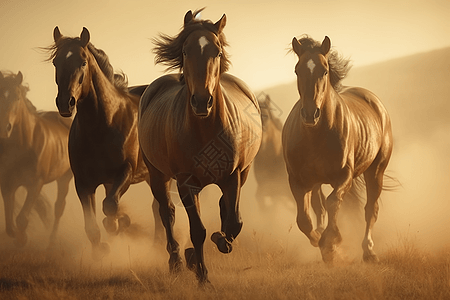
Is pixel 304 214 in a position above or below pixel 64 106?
below

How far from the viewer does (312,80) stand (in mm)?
6539

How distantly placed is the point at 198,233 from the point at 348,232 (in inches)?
132

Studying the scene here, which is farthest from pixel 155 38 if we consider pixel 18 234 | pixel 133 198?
pixel 133 198

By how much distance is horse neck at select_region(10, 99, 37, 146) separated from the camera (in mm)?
10297

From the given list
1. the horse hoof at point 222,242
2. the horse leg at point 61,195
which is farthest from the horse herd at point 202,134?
the horse leg at point 61,195

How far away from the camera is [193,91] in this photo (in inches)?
210

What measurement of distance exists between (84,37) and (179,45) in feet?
6.53

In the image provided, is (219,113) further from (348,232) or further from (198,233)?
(348,232)

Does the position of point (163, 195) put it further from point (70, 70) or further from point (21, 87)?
point (21, 87)

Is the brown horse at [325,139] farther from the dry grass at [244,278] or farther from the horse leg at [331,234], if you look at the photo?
the dry grass at [244,278]

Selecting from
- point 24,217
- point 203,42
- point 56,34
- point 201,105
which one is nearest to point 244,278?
point 201,105

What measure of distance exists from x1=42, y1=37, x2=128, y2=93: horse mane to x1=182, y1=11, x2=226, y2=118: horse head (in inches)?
87.9

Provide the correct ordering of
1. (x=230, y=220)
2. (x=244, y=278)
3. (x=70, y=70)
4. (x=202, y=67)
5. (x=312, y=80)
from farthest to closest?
(x=70, y=70) < (x=312, y=80) < (x=244, y=278) < (x=230, y=220) < (x=202, y=67)

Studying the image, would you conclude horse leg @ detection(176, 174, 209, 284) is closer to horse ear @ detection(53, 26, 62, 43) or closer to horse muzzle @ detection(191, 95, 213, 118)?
horse muzzle @ detection(191, 95, 213, 118)
